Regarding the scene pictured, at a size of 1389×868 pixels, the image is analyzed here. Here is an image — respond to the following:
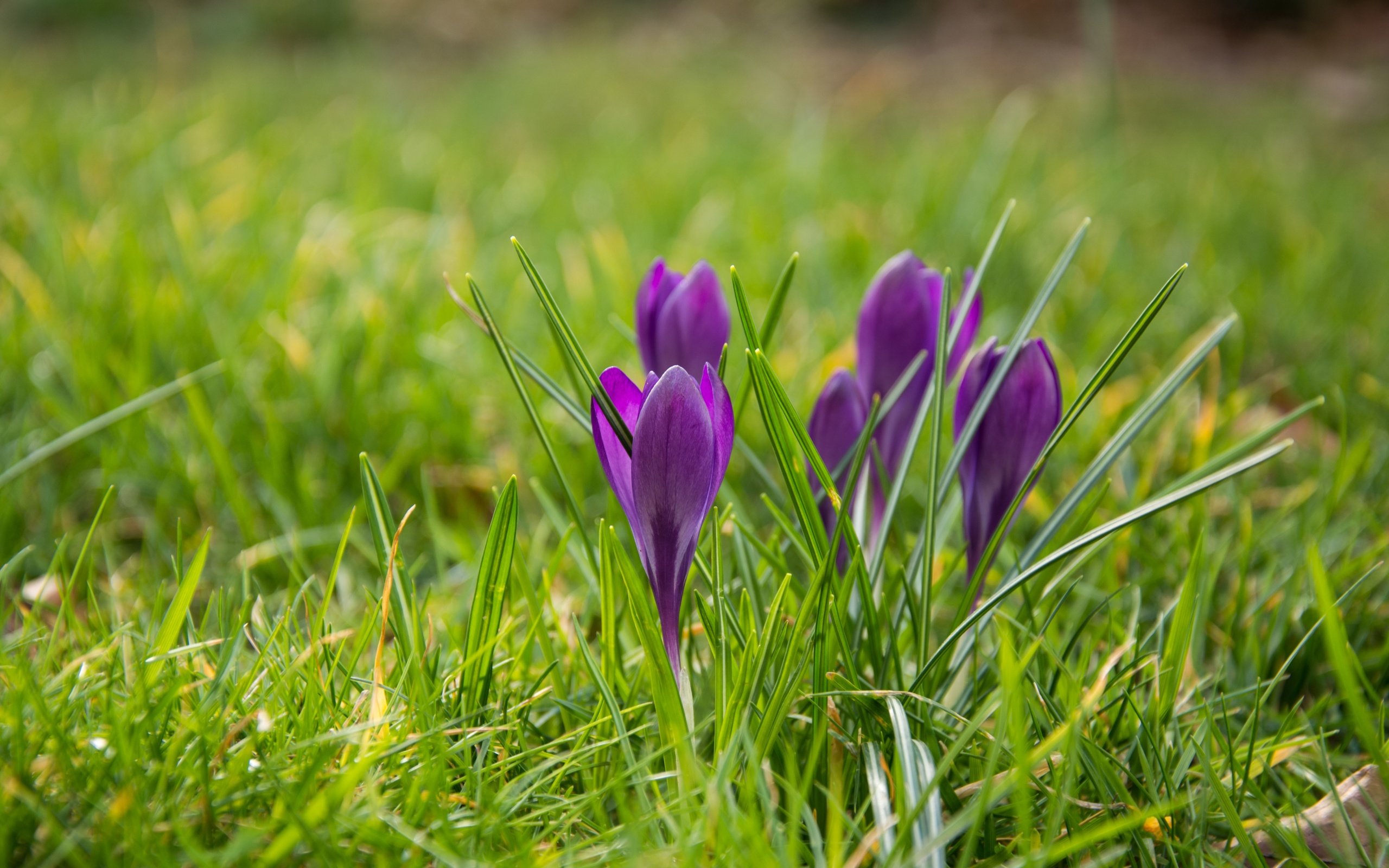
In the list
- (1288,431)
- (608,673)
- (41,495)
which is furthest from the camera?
(1288,431)

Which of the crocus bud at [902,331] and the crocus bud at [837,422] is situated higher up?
the crocus bud at [902,331]

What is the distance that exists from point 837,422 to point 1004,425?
15 centimetres

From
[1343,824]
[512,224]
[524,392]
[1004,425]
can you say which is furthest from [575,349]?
[512,224]

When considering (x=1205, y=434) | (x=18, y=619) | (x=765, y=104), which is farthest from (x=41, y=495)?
(x=765, y=104)

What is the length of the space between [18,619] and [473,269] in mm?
1312

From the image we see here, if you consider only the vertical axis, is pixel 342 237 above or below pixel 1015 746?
above

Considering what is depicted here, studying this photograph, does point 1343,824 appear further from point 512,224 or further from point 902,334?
point 512,224

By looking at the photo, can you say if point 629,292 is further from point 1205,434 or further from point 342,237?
point 1205,434

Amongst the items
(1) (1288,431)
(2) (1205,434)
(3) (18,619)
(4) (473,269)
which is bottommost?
(1) (1288,431)

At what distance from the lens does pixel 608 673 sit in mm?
830

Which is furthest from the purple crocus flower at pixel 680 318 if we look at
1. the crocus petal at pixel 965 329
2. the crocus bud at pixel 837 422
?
the crocus petal at pixel 965 329

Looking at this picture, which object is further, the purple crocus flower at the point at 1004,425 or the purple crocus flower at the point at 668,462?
the purple crocus flower at the point at 1004,425

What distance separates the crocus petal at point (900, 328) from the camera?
0.86 meters

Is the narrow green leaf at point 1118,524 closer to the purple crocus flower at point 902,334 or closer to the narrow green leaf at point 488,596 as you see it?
the purple crocus flower at point 902,334
